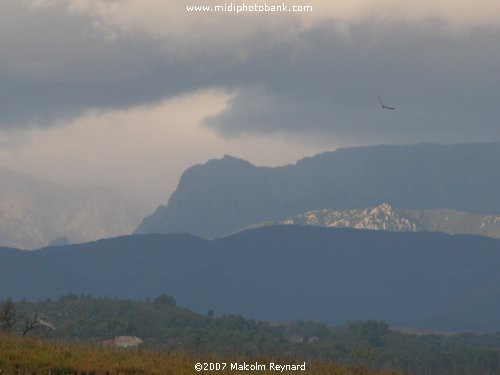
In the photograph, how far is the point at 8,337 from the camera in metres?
66.4

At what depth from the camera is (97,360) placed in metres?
62.1

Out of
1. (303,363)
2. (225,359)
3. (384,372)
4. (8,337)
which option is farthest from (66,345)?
(384,372)

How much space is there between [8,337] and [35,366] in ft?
22.9

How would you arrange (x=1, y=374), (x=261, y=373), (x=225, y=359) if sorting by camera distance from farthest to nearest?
(x=225, y=359)
(x=261, y=373)
(x=1, y=374)

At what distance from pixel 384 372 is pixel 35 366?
67.1ft

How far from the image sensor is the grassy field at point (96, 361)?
5994 centimetres

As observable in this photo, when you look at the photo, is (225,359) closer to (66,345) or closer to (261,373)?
(261,373)

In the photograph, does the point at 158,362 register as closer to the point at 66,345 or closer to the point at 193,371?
the point at 193,371

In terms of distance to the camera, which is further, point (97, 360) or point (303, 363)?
point (303, 363)

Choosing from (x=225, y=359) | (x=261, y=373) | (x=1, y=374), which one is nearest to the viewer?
(x=1, y=374)

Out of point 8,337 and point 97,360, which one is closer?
point 97,360

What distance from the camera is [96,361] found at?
61.9 m

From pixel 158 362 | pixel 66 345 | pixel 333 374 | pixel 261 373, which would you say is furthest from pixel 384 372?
pixel 66 345

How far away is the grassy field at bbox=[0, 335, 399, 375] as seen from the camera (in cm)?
5994
